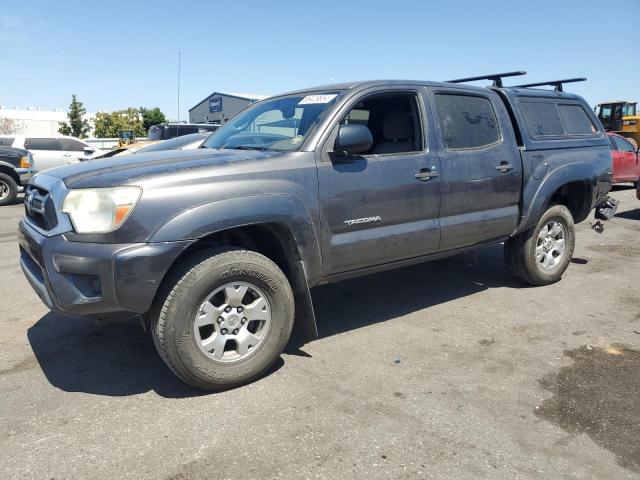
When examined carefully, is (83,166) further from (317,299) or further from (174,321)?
(317,299)

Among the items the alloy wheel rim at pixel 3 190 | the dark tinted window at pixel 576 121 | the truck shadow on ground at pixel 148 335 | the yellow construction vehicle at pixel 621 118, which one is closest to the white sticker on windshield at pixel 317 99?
the truck shadow on ground at pixel 148 335

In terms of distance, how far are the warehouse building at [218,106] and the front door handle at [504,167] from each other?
1558 inches

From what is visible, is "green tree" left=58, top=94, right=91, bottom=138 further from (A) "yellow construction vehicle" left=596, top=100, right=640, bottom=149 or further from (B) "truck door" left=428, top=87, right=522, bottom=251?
(B) "truck door" left=428, top=87, right=522, bottom=251

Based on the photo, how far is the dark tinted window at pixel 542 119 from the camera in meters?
5.05

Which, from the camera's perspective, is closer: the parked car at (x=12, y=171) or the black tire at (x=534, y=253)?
the black tire at (x=534, y=253)

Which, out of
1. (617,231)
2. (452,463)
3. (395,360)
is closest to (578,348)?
(395,360)

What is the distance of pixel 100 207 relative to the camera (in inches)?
115

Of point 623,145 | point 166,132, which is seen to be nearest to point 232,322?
point 623,145

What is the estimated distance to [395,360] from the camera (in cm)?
367

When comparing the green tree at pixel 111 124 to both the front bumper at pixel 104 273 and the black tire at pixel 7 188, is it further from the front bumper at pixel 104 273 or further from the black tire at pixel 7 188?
the front bumper at pixel 104 273

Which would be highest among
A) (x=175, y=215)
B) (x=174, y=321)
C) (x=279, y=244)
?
(x=175, y=215)

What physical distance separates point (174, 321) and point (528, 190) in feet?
11.4

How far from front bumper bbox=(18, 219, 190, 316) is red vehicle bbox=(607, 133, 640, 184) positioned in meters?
13.6

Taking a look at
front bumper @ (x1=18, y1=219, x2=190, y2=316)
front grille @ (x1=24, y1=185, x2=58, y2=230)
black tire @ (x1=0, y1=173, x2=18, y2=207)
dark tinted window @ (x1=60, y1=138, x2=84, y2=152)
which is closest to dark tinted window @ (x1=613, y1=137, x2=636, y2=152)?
front bumper @ (x1=18, y1=219, x2=190, y2=316)
